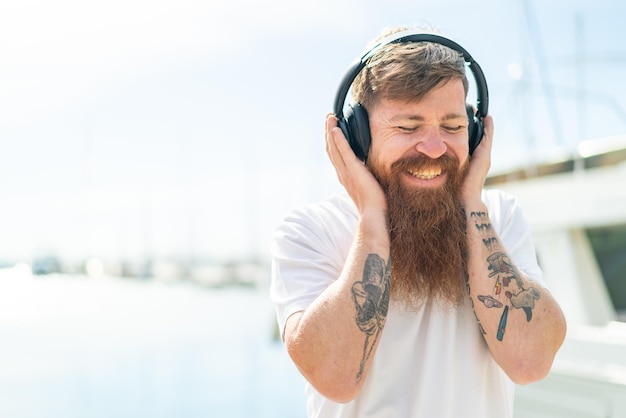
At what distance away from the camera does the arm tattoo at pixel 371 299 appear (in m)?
1.62

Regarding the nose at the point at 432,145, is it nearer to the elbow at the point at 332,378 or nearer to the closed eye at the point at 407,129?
the closed eye at the point at 407,129

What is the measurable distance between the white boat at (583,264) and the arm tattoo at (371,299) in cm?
351

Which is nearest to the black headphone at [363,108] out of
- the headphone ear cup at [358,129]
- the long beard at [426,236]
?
the headphone ear cup at [358,129]

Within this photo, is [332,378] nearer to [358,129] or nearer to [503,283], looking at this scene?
[503,283]

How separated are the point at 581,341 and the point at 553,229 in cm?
104

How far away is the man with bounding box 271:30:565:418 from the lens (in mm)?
1646

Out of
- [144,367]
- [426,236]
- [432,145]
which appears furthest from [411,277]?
[144,367]

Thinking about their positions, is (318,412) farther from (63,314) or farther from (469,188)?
(63,314)

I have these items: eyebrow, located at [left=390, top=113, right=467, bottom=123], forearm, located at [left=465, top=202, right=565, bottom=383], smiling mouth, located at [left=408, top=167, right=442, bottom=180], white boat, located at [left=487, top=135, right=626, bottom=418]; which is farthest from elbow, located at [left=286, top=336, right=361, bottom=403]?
white boat, located at [left=487, top=135, right=626, bottom=418]

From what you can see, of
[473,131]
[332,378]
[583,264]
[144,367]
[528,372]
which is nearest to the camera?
[332,378]

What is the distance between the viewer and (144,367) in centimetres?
1648

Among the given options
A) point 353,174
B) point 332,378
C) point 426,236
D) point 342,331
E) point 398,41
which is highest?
point 398,41

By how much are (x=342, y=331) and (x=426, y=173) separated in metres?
0.51

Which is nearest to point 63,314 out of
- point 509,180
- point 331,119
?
point 509,180
